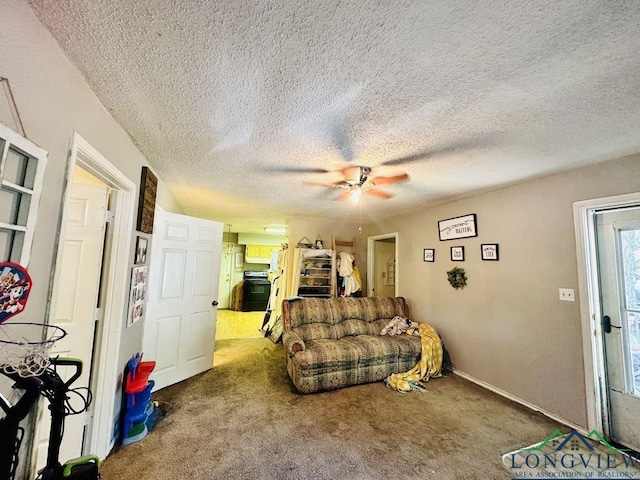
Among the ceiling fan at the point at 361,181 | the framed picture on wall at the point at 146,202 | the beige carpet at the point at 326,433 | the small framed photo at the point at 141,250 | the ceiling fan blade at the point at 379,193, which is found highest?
the ceiling fan blade at the point at 379,193

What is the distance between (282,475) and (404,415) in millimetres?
1285

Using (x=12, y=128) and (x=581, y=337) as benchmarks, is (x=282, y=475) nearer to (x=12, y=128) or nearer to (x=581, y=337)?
(x=12, y=128)

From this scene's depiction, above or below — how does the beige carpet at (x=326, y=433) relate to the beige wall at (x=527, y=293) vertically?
below

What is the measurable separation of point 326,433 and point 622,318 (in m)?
2.65

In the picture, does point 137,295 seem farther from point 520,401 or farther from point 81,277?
point 520,401

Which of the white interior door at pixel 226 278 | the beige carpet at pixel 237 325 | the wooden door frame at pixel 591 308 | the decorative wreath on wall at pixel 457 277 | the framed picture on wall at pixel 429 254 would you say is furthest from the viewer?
the white interior door at pixel 226 278

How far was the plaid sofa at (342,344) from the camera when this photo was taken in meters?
2.94

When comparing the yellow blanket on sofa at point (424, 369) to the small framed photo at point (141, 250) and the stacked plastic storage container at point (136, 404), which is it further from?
the small framed photo at point (141, 250)

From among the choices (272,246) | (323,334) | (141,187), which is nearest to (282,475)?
(323,334)

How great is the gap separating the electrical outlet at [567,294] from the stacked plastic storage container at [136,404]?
3.77 meters

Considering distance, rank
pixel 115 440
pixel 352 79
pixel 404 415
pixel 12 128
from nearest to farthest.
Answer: pixel 12 128
pixel 352 79
pixel 115 440
pixel 404 415

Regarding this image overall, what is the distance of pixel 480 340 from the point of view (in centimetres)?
318

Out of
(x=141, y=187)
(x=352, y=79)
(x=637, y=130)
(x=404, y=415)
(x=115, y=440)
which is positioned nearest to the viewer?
(x=352, y=79)

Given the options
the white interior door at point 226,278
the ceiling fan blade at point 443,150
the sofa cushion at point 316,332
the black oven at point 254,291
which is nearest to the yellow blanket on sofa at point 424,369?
the sofa cushion at point 316,332
